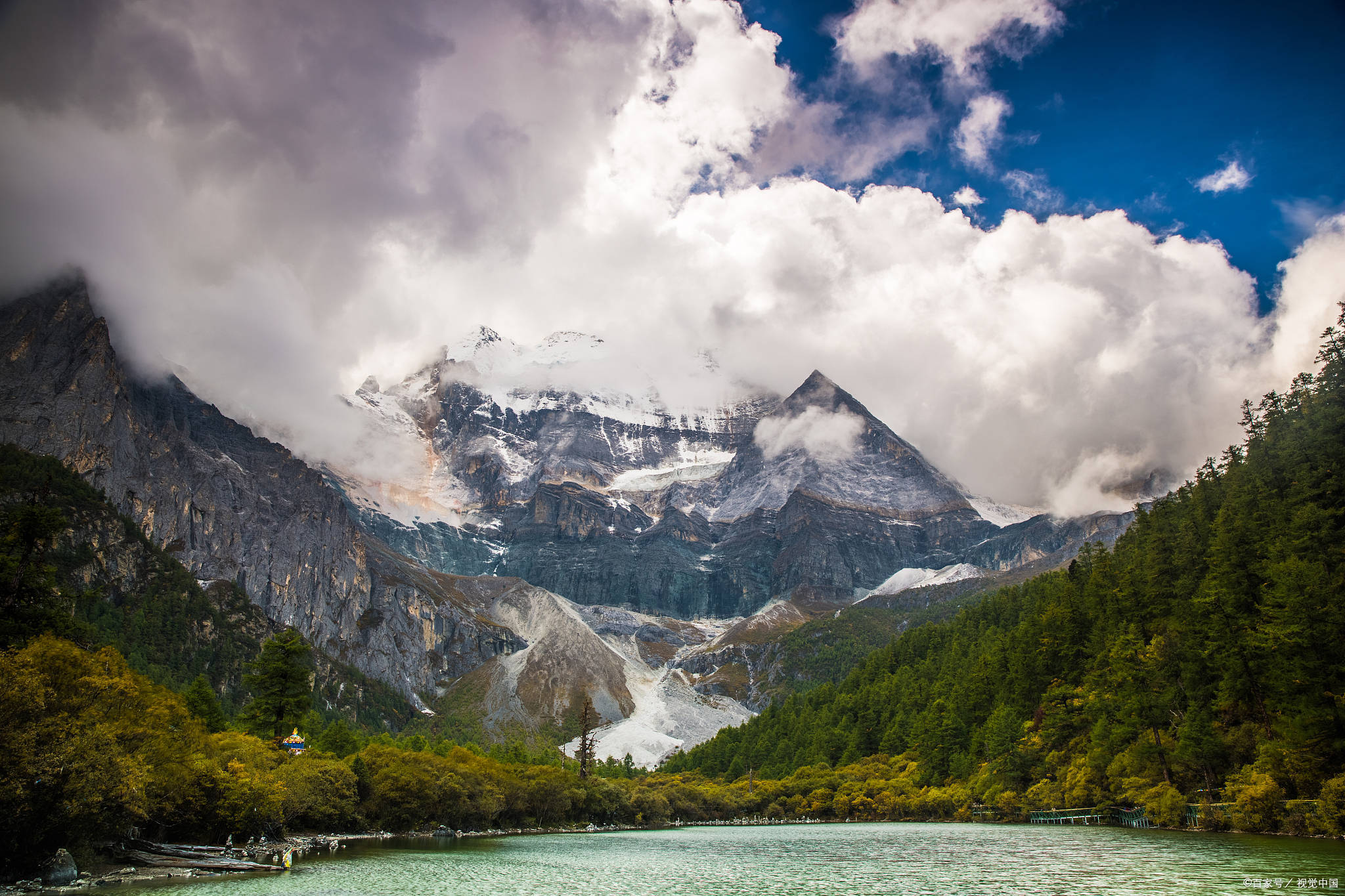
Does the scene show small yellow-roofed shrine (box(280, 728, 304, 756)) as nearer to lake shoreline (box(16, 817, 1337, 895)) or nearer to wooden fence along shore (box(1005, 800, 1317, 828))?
lake shoreline (box(16, 817, 1337, 895))

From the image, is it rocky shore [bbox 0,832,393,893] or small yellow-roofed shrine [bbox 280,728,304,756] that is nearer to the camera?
rocky shore [bbox 0,832,393,893]

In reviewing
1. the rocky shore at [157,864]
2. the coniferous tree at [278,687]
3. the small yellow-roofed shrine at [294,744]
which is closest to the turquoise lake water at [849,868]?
the rocky shore at [157,864]

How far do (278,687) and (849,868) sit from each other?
76681 mm

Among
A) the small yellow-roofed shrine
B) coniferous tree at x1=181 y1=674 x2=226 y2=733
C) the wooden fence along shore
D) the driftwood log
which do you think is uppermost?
coniferous tree at x1=181 y1=674 x2=226 y2=733

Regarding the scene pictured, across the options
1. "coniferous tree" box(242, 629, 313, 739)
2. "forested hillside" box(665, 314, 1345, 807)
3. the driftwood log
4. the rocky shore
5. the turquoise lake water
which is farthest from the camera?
"coniferous tree" box(242, 629, 313, 739)

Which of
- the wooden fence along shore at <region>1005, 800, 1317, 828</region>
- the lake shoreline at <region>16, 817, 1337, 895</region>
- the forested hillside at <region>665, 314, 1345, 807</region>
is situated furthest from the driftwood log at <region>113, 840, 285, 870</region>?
the forested hillside at <region>665, 314, 1345, 807</region>

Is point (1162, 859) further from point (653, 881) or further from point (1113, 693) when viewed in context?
point (1113, 693)

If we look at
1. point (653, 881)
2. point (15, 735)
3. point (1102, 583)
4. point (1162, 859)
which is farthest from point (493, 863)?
point (1102, 583)

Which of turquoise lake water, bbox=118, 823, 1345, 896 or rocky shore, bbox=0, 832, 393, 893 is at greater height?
rocky shore, bbox=0, 832, 393, 893

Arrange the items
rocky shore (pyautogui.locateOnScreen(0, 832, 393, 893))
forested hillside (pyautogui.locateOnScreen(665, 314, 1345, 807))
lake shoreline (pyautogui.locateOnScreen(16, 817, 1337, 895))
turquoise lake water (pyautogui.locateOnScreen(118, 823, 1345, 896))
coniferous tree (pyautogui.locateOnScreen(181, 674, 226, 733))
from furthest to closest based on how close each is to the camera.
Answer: coniferous tree (pyautogui.locateOnScreen(181, 674, 226, 733)) < forested hillside (pyautogui.locateOnScreen(665, 314, 1345, 807)) < lake shoreline (pyautogui.locateOnScreen(16, 817, 1337, 895)) < rocky shore (pyautogui.locateOnScreen(0, 832, 393, 893)) < turquoise lake water (pyautogui.locateOnScreen(118, 823, 1345, 896))

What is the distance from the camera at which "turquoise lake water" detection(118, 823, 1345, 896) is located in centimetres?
4544

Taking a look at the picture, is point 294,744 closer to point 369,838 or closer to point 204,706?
point 369,838

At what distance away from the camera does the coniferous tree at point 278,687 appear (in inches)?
4205

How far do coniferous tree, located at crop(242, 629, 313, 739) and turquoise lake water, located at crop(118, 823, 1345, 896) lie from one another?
89.5 ft
